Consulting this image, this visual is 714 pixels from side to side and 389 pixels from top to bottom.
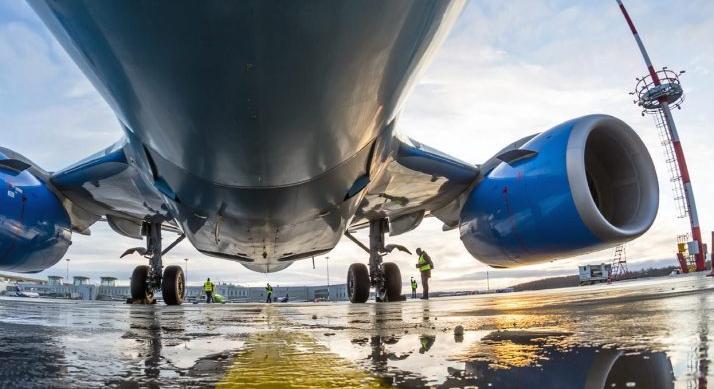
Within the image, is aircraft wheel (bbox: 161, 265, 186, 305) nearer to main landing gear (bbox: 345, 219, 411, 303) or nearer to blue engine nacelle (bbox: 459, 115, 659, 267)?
main landing gear (bbox: 345, 219, 411, 303)

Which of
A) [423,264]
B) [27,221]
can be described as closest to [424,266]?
[423,264]

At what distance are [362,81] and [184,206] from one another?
8.89ft

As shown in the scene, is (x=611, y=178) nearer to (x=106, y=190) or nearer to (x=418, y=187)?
(x=418, y=187)

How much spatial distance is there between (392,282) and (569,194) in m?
5.04

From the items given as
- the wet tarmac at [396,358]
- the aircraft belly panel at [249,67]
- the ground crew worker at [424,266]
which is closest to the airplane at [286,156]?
the aircraft belly panel at [249,67]

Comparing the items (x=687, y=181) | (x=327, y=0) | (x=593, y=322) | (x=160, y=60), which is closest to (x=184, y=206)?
(x=160, y=60)

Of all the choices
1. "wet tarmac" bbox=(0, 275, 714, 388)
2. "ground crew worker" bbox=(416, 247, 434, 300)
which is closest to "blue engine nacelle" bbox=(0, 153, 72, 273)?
"wet tarmac" bbox=(0, 275, 714, 388)

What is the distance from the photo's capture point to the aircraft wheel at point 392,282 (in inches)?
383

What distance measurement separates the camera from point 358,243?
10062 millimetres

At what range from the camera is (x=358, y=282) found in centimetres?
1083

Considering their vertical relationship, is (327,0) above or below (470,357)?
above

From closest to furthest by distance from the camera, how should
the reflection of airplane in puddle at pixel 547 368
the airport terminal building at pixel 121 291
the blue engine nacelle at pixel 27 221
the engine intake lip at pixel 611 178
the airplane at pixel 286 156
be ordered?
the reflection of airplane in puddle at pixel 547 368 → the airplane at pixel 286 156 → the engine intake lip at pixel 611 178 → the blue engine nacelle at pixel 27 221 → the airport terminal building at pixel 121 291

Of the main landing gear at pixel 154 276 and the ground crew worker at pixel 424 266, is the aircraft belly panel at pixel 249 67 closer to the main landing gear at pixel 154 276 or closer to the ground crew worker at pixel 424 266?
the main landing gear at pixel 154 276

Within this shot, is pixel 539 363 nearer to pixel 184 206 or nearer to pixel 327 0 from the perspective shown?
pixel 327 0
